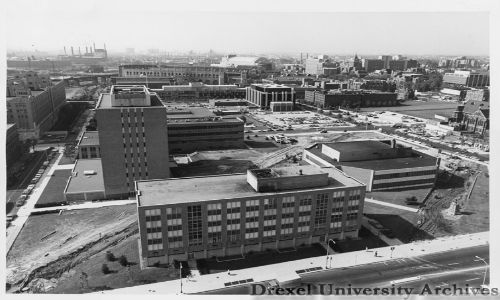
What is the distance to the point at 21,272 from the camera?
49.5m

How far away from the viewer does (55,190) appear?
76.8m

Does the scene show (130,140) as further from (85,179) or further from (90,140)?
(90,140)

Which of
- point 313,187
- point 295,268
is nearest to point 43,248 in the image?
point 295,268

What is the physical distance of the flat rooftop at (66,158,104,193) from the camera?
245 ft

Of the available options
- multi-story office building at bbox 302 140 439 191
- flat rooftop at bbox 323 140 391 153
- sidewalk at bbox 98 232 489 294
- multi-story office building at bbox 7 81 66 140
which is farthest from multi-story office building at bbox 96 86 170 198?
multi-story office building at bbox 7 81 66 140

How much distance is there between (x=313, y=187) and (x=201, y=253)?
66.1 feet

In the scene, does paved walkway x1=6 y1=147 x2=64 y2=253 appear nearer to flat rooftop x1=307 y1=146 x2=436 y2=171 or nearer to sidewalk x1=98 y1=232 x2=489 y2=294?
sidewalk x1=98 y1=232 x2=489 y2=294

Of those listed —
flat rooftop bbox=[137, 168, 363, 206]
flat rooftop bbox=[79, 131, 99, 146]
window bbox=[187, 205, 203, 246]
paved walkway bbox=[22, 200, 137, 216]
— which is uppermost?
flat rooftop bbox=[137, 168, 363, 206]

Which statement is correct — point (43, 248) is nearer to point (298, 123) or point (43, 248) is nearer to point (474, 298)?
point (474, 298)

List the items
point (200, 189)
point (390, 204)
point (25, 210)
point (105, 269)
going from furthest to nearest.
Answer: point (390, 204) < point (25, 210) < point (200, 189) < point (105, 269)

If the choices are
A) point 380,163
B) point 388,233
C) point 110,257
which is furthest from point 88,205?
point 380,163

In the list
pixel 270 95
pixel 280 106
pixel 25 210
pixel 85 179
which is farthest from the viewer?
pixel 270 95

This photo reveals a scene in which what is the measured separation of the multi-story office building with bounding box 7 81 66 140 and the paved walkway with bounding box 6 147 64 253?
35469 mm

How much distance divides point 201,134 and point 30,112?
56.6 meters
